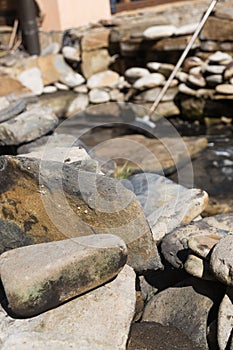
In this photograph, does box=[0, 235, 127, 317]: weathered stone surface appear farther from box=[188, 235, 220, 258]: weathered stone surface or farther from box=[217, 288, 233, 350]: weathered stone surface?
box=[217, 288, 233, 350]: weathered stone surface

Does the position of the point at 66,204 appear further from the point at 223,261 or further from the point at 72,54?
the point at 72,54

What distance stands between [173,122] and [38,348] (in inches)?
215

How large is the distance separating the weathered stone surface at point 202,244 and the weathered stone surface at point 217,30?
493 cm

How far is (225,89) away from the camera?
6602 mm

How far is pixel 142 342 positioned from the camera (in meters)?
2.49

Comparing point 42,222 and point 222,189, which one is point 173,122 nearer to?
point 222,189

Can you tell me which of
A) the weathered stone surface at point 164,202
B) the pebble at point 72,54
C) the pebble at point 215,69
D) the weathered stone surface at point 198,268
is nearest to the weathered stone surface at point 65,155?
the weathered stone surface at point 164,202

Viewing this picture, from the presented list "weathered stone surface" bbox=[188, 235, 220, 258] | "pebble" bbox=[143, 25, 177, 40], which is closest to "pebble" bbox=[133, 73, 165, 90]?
"pebble" bbox=[143, 25, 177, 40]

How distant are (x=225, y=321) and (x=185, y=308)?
307 millimetres

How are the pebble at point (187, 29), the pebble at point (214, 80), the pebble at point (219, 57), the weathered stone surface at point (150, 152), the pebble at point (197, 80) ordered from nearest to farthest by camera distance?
the weathered stone surface at point (150, 152)
the pebble at point (214, 80)
the pebble at point (219, 57)
the pebble at point (197, 80)
the pebble at point (187, 29)

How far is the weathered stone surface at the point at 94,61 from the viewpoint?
8.41 meters

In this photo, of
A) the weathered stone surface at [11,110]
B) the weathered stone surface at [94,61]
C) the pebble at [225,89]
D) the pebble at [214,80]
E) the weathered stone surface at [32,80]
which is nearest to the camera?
the weathered stone surface at [11,110]

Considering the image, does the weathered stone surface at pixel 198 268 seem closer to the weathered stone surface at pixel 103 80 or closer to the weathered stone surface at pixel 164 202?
the weathered stone surface at pixel 164 202

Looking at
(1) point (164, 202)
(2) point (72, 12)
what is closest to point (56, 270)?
(1) point (164, 202)
